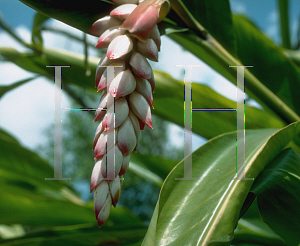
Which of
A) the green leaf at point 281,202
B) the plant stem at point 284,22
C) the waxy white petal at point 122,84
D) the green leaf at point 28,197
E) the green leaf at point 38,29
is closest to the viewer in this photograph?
the waxy white petal at point 122,84

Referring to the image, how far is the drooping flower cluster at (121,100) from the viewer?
25 centimetres

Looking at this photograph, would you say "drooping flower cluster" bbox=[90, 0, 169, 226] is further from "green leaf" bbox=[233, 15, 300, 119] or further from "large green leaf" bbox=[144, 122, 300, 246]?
"green leaf" bbox=[233, 15, 300, 119]

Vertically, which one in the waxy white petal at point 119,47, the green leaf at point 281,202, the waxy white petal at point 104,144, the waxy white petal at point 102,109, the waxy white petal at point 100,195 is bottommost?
the green leaf at point 281,202

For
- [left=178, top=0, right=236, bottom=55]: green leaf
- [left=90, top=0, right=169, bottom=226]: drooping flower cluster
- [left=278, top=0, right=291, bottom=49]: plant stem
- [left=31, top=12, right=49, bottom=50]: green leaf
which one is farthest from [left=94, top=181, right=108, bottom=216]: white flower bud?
[left=278, top=0, right=291, bottom=49]: plant stem

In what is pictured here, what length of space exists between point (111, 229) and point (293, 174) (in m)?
0.54

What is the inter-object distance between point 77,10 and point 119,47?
0.53 ft

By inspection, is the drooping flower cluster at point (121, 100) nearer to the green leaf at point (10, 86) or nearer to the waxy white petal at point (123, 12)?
the waxy white petal at point (123, 12)

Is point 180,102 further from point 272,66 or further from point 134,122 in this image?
point 134,122

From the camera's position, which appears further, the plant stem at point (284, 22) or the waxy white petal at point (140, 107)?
the plant stem at point (284, 22)

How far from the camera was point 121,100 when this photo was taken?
26 cm

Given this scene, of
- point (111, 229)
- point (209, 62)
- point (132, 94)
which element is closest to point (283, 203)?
point (132, 94)

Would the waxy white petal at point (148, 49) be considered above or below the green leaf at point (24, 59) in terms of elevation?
below

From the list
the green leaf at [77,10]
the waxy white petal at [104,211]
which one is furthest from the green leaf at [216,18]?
the waxy white petal at [104,211]

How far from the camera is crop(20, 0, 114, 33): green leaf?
14.3 inches
